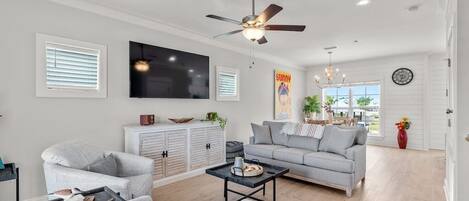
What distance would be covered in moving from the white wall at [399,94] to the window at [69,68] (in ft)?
23.0

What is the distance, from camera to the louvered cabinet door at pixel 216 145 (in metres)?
4.38

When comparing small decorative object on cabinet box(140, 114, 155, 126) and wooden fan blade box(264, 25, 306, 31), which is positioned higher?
wooden fan blade box(264, 25, 306, 31)

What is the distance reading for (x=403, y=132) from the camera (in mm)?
6465

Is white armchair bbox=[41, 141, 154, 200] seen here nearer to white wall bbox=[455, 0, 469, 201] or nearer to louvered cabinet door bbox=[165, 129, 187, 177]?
louvered cabinet door bbox=[165, 129, 187, 177]

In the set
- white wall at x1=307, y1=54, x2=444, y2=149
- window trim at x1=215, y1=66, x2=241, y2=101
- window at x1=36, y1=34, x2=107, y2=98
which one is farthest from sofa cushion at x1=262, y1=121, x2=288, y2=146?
white wall at x1=307, y1=54, x2=444, y2=149

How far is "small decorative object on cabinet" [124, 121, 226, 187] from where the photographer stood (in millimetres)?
3439

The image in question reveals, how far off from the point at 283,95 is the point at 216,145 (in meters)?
3.39

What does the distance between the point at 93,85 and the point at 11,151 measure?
111cm

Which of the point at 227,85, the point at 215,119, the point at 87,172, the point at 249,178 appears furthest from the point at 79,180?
the point at 227,85

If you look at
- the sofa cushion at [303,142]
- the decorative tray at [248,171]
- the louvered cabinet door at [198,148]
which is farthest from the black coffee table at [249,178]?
the sofa cushion at [303,142]

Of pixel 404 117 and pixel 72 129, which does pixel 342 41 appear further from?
pixel 72 129

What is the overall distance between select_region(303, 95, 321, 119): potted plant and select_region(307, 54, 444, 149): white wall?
1.27 metres

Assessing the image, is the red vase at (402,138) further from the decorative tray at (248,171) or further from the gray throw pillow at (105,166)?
the gray throw pillow at (105,166)

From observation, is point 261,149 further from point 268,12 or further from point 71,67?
point 71,67
